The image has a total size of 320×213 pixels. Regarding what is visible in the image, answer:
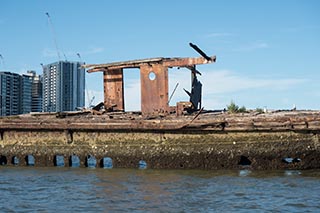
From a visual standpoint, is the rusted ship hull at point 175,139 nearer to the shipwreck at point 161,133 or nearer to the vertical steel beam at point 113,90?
the shipwreck at point 161,133

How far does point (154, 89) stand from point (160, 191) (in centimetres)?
670

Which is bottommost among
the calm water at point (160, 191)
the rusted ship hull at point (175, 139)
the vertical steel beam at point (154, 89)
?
the calm water at point (160, 191)

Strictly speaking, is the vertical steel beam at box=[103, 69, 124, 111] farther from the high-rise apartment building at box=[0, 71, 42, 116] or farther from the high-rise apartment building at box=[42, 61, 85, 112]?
the high-rise apartment building at box=[0, 71, 42, 116]

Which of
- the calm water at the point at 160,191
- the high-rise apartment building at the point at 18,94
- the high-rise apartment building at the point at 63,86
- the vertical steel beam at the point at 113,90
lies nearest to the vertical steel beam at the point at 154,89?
the vertical steel beam at the point at 113,90

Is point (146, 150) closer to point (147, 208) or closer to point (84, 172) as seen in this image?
point (84, 172)

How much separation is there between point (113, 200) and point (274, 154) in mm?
5863

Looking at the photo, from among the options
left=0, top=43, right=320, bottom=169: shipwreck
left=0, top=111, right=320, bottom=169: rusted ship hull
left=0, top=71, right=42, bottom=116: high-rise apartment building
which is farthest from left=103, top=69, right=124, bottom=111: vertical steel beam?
left=0, top=71, right=42, bottom=116: high-rise apartment building

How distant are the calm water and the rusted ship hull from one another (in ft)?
1.71

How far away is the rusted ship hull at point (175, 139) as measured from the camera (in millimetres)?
13555

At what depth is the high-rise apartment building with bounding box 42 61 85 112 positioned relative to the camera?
139 feet

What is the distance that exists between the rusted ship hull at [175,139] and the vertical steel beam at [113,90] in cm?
138

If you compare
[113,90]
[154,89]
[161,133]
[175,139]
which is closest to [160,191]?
[175,139]

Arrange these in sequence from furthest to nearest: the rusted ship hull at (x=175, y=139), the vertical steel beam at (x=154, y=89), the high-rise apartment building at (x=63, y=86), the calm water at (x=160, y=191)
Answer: the high-rise apartment building at (x=63, y=86) → the vertical steel beam at (x=154, y=89) → the rusted ship hull at (x=175, y=139) → the calm water at (x=160, y=191)

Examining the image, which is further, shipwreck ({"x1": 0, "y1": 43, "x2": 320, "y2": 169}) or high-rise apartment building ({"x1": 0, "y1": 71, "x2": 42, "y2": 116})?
high-rise apartment building ({"x1": 0, "y1": 71, "x2": 42, "y2": 116})
